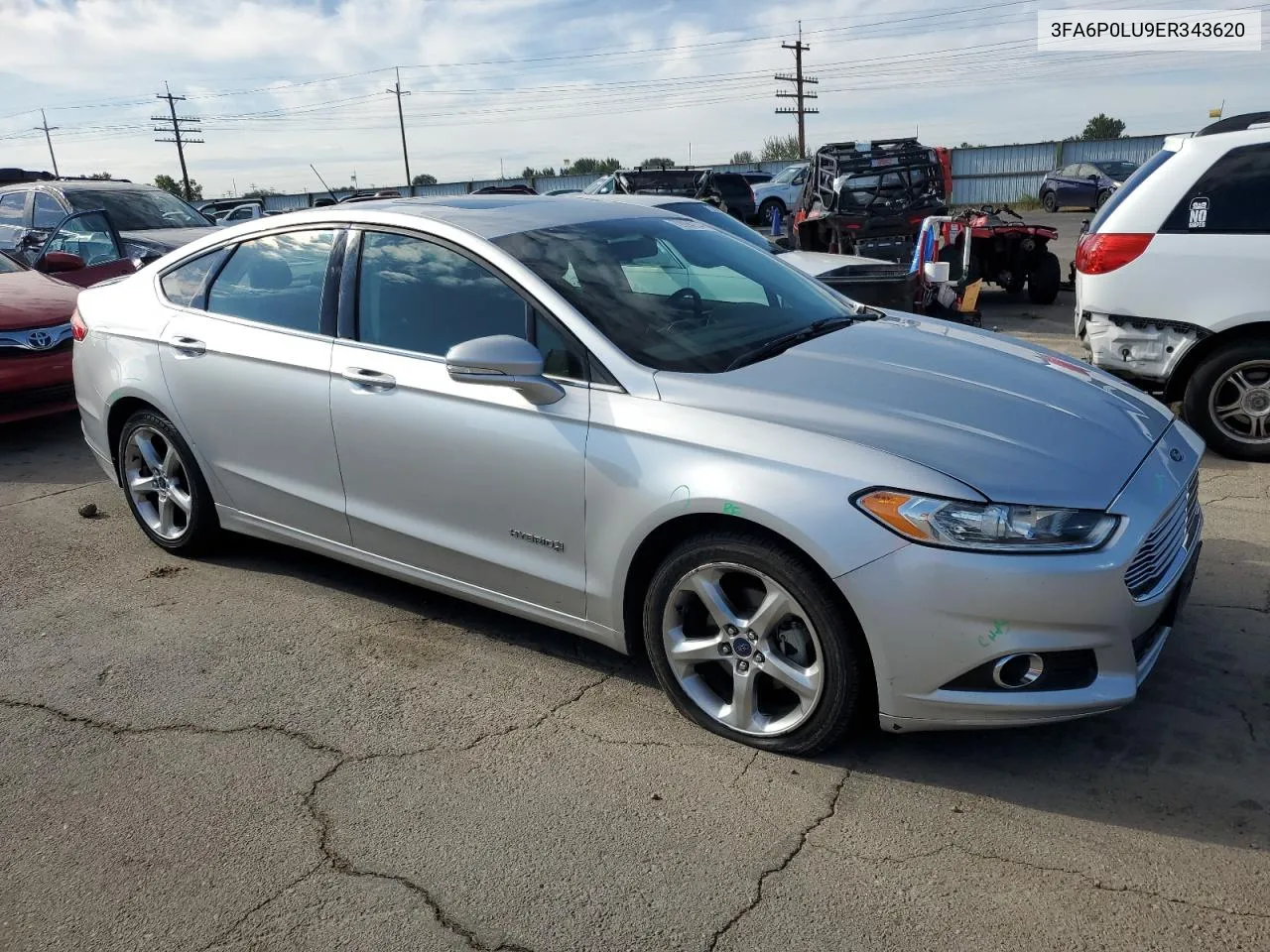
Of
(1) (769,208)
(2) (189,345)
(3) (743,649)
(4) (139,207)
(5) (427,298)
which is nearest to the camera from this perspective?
(3) (743,649)

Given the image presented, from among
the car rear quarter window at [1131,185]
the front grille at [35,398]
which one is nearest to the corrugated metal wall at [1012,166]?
the car rear quarter window at [1131,185]

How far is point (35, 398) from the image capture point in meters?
6.95

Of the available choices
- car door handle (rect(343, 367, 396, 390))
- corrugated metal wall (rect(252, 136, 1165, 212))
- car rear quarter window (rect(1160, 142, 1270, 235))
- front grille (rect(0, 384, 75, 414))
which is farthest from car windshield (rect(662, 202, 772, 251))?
corrugated metal wall (rect(252, 136, 1165, 212))

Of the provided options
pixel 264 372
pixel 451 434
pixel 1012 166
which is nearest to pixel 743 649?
pixel 451 434

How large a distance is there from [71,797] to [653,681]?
73.0 inches

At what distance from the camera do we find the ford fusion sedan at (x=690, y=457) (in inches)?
106

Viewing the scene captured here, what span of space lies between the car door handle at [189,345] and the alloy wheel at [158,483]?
45 centimetres

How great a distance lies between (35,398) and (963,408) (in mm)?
6453

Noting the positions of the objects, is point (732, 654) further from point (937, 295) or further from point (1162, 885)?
point (937, 295)

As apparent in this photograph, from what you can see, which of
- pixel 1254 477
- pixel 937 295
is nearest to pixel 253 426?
pixel 1254 477

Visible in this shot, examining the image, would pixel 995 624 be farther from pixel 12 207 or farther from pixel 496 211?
pixel 12 207

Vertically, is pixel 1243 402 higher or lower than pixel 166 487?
lower

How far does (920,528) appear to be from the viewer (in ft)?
8.69

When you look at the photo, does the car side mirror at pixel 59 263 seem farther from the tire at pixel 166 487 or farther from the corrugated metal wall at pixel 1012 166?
the corrugated metal wall at pixel 1012 166
